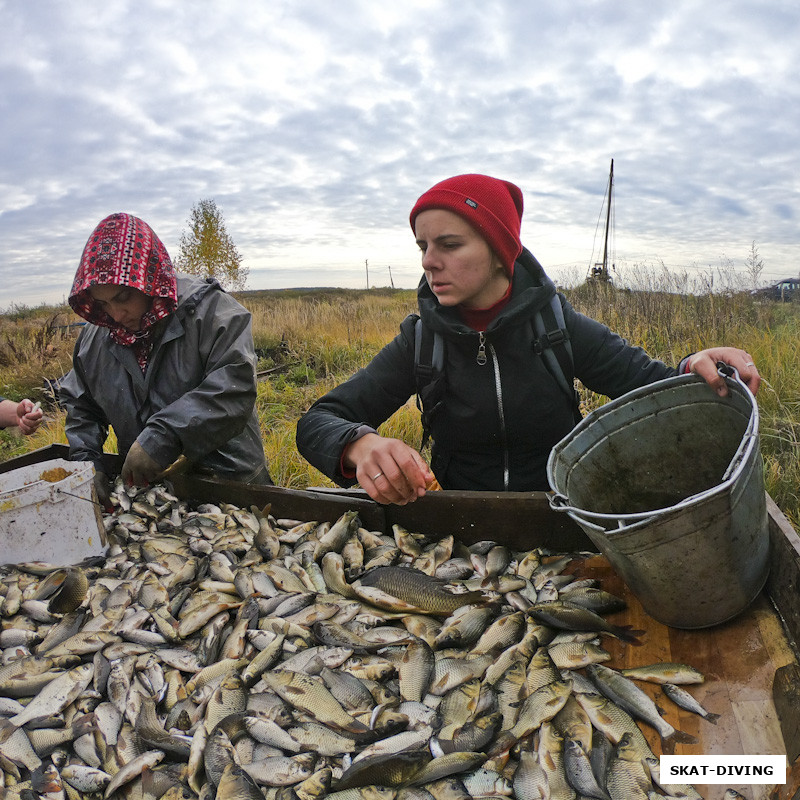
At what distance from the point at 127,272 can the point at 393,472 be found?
1.98 meters

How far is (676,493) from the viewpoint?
7.54ft

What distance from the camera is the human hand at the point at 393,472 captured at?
77.5 inches

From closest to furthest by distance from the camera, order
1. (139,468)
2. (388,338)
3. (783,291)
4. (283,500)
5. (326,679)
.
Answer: (326,679) → (283,500) → (139,468) → (783,291) → (388,338)

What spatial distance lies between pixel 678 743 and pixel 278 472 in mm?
4027

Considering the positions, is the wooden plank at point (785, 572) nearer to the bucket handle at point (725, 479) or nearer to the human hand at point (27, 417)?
the bucket handle at point (725, 479)

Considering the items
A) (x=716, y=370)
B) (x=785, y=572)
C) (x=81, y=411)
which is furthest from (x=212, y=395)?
(x=785, y=572)

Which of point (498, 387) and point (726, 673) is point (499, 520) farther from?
point (726, 673)

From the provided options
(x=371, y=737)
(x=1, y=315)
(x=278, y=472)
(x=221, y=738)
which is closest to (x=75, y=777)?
(x=221, y=738)

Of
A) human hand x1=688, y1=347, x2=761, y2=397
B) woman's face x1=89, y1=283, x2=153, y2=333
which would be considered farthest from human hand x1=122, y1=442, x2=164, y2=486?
human hand x1=688, y1=347, x2=761, y2=397

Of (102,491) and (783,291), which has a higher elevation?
(783,291)

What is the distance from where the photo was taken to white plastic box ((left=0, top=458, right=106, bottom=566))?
2520mm

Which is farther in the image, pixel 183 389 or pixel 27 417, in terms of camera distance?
pixel 183 389

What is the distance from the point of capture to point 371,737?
1.58 meters

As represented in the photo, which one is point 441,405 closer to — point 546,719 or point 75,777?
point 546,719
